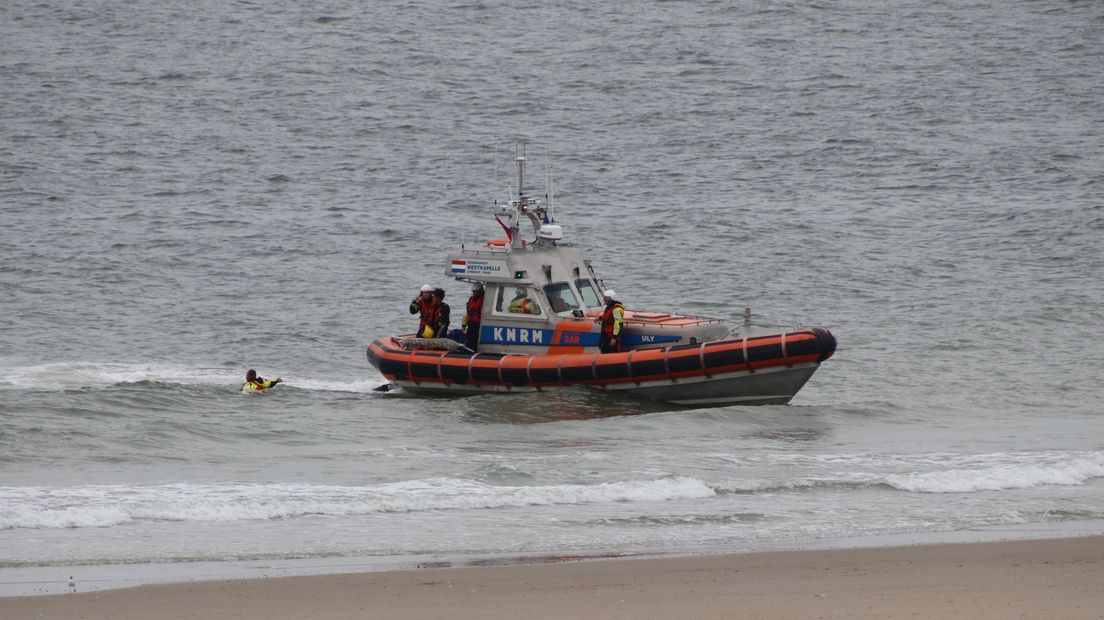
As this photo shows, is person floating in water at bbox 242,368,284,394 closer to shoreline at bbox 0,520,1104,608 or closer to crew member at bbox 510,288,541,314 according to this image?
crew member at bbox 510,288,541,314

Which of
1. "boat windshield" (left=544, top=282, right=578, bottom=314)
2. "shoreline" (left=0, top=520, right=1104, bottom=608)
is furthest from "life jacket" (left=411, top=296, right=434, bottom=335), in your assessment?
"shoreline" (left=0, top=520, right=1104, bottom=608)

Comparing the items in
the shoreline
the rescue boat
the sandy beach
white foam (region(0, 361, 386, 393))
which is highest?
the rescue boat

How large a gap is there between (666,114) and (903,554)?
26.6 metres

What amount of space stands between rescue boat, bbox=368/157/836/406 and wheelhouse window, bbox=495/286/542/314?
0.01m

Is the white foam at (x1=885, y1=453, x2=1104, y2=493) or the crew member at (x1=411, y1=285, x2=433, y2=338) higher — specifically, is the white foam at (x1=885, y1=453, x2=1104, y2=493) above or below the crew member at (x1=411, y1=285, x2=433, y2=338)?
below

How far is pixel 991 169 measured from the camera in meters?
29.6

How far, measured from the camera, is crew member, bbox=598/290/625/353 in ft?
48.9

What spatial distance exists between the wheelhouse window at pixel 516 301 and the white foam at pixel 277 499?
4.02 meters

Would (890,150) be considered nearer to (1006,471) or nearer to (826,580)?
(1006,471)

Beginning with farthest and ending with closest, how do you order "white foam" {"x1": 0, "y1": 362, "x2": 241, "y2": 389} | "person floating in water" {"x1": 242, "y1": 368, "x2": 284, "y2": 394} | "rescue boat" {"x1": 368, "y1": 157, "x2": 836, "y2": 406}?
"white foam" {"x1": 0, "y1": 362, "x2": 241, "y2": 389}, "person floating in water" {"x1": 242, "y1": 368, "x2": 284, "y2": 394}, "rescue boat" {"x1": 368, "y1": 157, "x2": 836, "y2": 406}

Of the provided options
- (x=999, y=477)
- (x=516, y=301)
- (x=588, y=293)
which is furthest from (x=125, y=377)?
(x=999, y=477)

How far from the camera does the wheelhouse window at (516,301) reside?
1555 cm

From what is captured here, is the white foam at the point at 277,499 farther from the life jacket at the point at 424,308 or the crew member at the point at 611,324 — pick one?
the life jacket at the point at 424,308

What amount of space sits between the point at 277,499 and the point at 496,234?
46.1 feet
